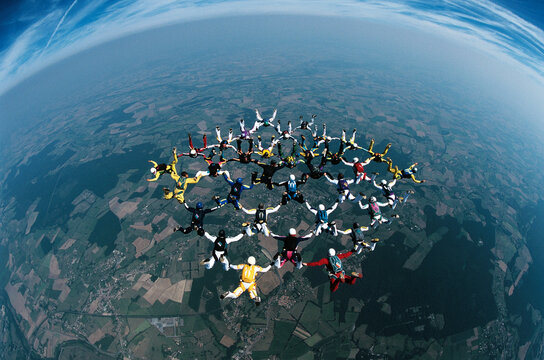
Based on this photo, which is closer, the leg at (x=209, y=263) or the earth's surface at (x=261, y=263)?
the leg at (x=209, y=263)

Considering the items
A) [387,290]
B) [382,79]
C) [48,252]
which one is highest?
[387,290]

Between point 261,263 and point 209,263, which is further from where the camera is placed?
point 261,263

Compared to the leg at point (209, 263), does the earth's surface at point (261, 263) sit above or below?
below

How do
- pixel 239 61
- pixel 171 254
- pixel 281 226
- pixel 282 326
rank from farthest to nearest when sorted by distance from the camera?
pixel 239 61, pixel 281 226, pixel 171 254, pixel 282 326

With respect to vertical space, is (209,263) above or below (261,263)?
above

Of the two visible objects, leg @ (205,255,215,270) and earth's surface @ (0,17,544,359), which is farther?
earth's surface @ (0,17,544,359)

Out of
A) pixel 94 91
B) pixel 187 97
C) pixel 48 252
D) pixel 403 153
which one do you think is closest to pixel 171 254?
pixel 48 252

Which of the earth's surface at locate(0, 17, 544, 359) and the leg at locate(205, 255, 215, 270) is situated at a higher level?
the leg at locate(205, 255, 215, 270)

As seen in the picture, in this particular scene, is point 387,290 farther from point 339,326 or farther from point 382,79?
point 382,79

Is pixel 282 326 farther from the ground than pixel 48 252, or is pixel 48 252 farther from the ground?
pixel 282 326

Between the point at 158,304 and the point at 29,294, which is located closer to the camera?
the point at 158,304

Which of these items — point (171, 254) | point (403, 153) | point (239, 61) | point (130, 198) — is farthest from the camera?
point (239, 61)
